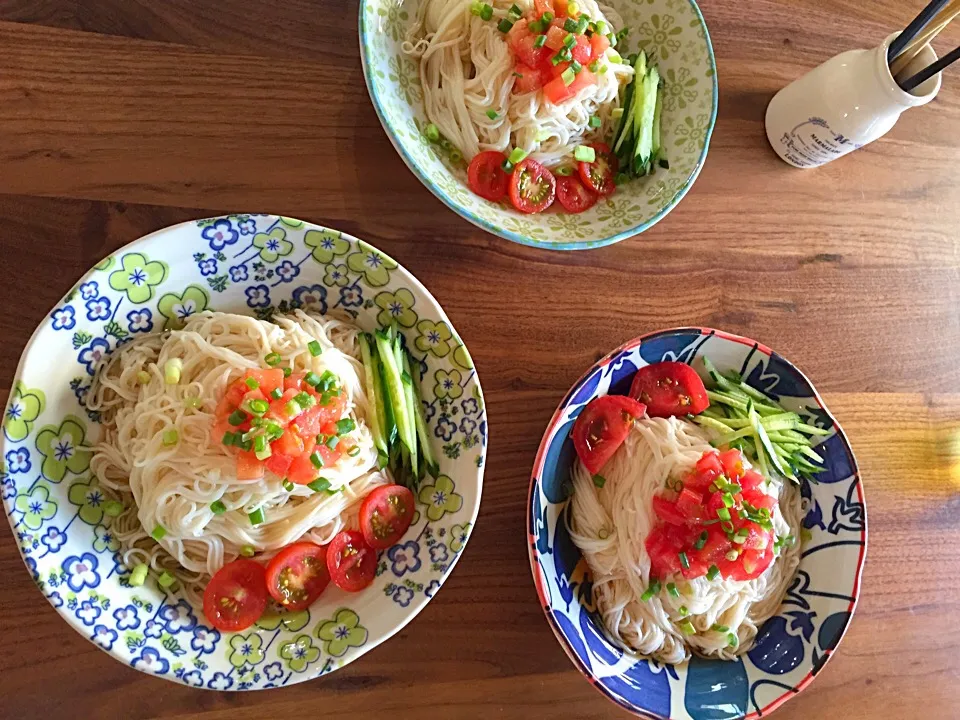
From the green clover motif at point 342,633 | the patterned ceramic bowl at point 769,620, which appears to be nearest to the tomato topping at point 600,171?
the patterned ceramic bowl at point 769,620

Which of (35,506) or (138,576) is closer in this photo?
(35,506)

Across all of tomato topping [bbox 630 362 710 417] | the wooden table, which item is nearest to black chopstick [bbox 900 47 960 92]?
the wooden table

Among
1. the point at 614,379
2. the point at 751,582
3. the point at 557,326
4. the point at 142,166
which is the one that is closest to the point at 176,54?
the point at 142,166

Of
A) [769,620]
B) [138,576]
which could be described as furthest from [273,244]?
[769,620]

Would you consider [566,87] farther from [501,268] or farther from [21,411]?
[21,411]

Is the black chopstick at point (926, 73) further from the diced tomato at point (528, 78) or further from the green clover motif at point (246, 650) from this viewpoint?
the green clover motif at point (246, 650)

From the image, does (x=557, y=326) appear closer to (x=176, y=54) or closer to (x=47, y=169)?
(x=176, y=54)
